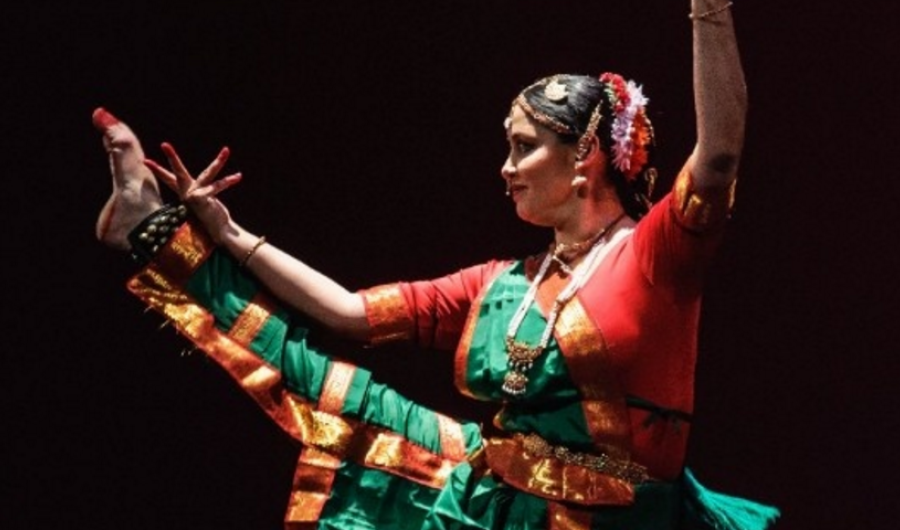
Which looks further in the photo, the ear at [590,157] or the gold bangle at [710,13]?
the ear at [590,157]

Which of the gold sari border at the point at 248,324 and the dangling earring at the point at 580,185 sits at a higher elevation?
the dangling earring at the point at 580,185

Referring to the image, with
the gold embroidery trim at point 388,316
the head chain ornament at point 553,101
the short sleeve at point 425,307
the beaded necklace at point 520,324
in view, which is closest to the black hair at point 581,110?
the head chain ornament at point 553,101

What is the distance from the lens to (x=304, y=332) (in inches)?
92.8

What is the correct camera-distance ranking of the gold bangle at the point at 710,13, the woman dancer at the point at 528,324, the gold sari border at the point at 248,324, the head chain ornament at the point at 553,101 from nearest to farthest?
the gold bangle at the point at 710,13, the woman dancer at the point at 528,324, the head chain ornament at the point at 553,101, the gold sari border at the point at 248,324

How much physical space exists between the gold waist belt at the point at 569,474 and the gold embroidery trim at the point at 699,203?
0.35 metres

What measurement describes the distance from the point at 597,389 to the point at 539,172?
1.09 ft

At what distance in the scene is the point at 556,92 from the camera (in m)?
2.22

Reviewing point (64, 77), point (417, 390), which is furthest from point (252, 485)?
point (64, 77)

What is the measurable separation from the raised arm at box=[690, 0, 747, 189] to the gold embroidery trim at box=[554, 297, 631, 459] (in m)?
0.27

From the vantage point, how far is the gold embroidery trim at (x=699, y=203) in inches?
78.2

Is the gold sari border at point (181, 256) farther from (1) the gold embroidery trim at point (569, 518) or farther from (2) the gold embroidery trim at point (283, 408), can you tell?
(1) the gold embroidery trim at point (569, 518)

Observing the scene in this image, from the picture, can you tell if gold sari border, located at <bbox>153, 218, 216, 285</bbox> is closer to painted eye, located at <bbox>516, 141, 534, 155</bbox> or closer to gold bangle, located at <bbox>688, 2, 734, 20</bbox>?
painted eye, located at <bbox>516, 141, 534, 155</bbox>

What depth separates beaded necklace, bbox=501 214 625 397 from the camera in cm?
214

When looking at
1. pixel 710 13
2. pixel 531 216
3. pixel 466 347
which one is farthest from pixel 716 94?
pixel 466 347
